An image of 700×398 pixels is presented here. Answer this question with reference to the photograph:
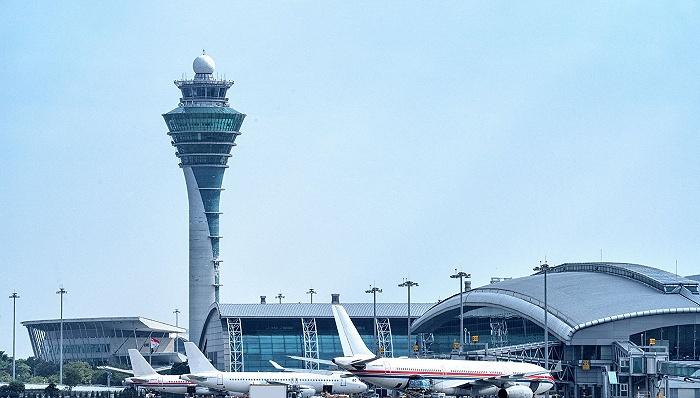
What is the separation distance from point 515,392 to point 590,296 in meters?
50.0

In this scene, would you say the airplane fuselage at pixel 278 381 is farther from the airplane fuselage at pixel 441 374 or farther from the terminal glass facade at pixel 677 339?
the terminal glass facade at pixel 677 339

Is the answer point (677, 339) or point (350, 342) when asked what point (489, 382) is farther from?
point (677, 339)

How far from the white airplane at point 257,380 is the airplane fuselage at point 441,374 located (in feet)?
72.8

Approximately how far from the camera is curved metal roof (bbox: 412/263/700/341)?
159625 mm

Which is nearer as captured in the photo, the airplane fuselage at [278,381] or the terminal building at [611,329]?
the terminal building at [611,329]

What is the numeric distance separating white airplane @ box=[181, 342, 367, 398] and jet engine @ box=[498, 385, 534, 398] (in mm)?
25509

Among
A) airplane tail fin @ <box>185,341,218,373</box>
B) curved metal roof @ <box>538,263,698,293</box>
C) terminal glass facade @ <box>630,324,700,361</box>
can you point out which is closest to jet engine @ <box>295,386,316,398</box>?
airplane tail fin @ <box>185,341,218,373</box>

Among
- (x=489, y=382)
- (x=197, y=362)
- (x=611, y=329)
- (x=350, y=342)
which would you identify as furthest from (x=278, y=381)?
(x=611, y=329)

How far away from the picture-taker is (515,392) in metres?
123

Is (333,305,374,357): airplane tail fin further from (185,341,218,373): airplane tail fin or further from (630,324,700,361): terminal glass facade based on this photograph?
(630,324,700,361): terminal glass facade

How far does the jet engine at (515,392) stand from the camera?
122 metres

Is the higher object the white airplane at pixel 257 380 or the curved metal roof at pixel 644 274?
the curved metal roof at pixel 644 274

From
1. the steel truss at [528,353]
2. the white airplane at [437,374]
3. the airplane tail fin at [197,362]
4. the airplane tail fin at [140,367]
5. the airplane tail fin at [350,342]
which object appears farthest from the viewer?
the steel truss at [528,353]

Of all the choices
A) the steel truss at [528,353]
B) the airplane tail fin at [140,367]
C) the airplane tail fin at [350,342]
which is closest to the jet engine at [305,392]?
the airplane tail fin at [140,367]
